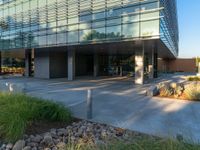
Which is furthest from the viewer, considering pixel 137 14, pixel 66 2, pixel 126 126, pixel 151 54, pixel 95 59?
pixel 95 59

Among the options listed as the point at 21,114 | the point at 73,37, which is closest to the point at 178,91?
the point at 21,114

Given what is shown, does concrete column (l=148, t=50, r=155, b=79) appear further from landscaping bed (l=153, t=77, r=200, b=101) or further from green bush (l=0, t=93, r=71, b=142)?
green bush (l=0, t=93, r=71, b=142)

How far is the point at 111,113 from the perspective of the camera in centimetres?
878

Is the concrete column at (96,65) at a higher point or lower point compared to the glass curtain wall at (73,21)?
lower

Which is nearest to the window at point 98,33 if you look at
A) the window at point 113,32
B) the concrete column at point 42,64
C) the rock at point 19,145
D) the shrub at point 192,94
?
the window at point 113,32

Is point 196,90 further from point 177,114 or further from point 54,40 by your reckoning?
point 54,40

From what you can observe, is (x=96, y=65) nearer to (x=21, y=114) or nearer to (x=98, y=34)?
(x=98, y=34)

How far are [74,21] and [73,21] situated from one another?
4.3 inches

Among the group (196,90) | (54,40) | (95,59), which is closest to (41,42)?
(54,40)

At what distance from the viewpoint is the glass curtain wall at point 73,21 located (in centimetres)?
1697

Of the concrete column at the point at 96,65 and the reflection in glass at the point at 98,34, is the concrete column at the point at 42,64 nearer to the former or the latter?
the concrete column at the point at 96,65

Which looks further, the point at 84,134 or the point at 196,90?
the point at 196,90

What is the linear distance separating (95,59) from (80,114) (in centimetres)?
2399

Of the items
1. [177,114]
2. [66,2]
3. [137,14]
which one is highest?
[66,2]
